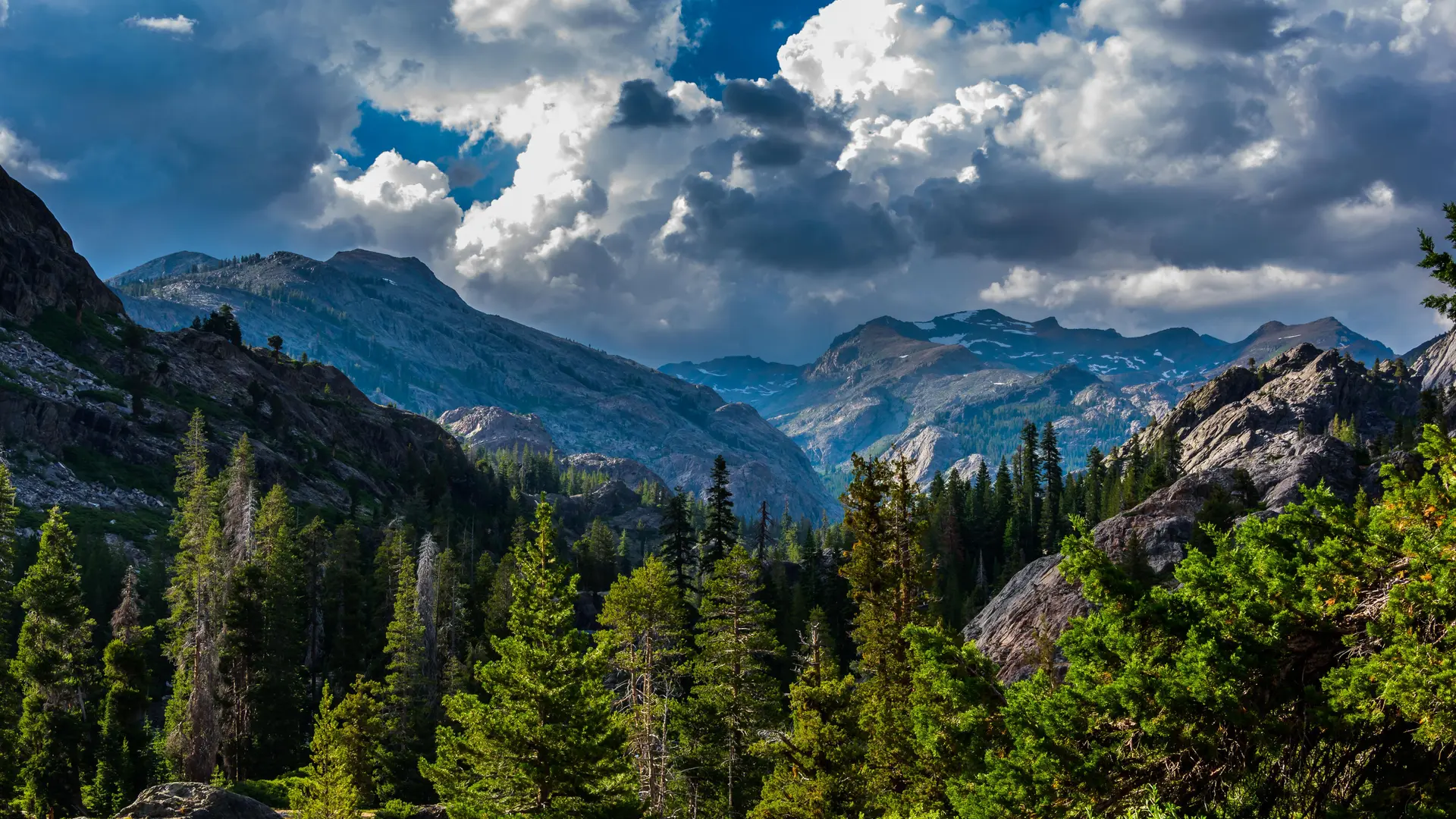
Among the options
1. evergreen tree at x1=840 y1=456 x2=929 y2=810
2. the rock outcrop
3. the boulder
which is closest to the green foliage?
evergreen tree at x1=840 y1=456 x2=929 y2=810

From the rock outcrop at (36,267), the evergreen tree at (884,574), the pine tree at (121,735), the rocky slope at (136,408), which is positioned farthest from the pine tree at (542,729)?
the rock outcrop at (36,267)

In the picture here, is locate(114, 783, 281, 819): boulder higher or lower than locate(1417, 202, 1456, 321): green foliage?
lower

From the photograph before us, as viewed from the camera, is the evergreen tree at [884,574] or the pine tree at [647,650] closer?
the evergreen tree at [884,574]

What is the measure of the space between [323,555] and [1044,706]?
271 ft

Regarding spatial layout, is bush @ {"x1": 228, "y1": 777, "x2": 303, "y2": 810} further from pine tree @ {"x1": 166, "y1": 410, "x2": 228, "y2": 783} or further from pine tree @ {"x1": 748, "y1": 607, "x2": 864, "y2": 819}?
pine tree @ {"x1": 748, "y1": 607, "x2": 864, "y2": 819}

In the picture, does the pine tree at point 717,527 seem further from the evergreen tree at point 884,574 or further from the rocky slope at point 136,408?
the rocky slope at point 136,408

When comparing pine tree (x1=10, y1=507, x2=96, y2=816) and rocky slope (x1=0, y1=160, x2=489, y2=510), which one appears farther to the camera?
rocky slope (x1=0, y1=160, x2=489, y2=510)

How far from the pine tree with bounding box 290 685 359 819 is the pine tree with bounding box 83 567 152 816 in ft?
43.7

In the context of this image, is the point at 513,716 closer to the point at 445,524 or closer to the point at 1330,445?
the point at 1330,445

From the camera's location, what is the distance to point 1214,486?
77062mm

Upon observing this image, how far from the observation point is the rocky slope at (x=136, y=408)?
418 feet

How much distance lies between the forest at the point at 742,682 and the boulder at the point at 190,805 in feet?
9.54

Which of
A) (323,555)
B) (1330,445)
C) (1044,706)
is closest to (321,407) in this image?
(323,555)

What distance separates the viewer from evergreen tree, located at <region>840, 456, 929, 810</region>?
115 feet
